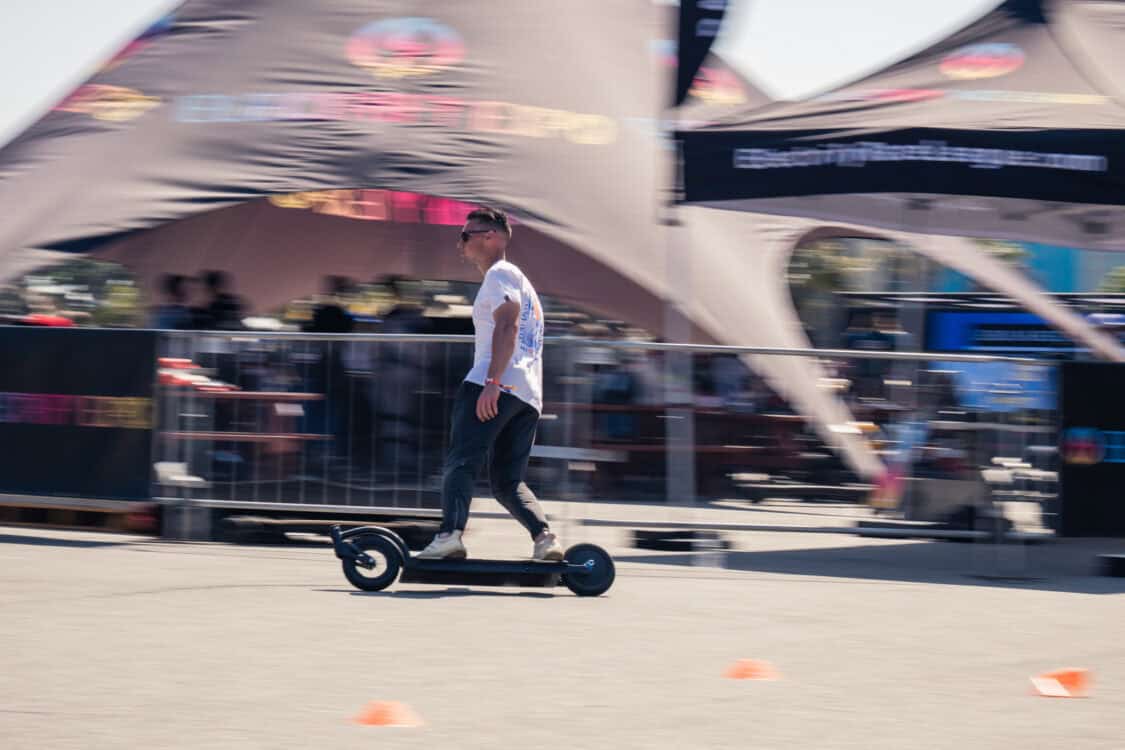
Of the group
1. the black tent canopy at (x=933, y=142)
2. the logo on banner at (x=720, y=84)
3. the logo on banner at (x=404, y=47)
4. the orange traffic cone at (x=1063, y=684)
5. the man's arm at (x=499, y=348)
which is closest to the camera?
the orange traffic cone at (x=1063, y=684)

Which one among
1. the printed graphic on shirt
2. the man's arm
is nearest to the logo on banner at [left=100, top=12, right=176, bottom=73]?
the printed graphic on shirt

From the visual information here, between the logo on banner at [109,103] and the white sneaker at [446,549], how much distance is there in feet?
36.6

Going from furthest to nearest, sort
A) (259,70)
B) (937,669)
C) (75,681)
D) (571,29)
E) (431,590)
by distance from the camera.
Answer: (571,29) < (259,70) < (431,590) < (937,669) < (75,681)

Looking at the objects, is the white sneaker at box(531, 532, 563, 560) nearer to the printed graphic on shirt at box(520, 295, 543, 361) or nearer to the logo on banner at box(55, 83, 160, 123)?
the printed graphic on shirt at box(520, 295, 543, 361)

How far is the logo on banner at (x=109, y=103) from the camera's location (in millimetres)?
17766

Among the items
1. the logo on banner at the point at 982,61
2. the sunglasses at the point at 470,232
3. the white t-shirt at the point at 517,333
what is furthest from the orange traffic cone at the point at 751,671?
the logo on banner at the point at 982,61

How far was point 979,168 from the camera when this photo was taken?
9859mm

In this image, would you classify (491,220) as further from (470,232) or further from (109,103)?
(109,103)

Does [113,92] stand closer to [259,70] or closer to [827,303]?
[259,70]

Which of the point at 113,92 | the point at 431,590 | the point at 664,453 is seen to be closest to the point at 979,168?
the point at 664,453

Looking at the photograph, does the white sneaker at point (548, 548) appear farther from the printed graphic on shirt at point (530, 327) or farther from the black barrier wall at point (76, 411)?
the black barrier wall at point (76, 411)

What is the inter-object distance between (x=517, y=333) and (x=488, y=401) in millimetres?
356

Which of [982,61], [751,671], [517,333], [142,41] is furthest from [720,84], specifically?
[751,671]

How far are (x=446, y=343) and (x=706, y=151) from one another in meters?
2.02
